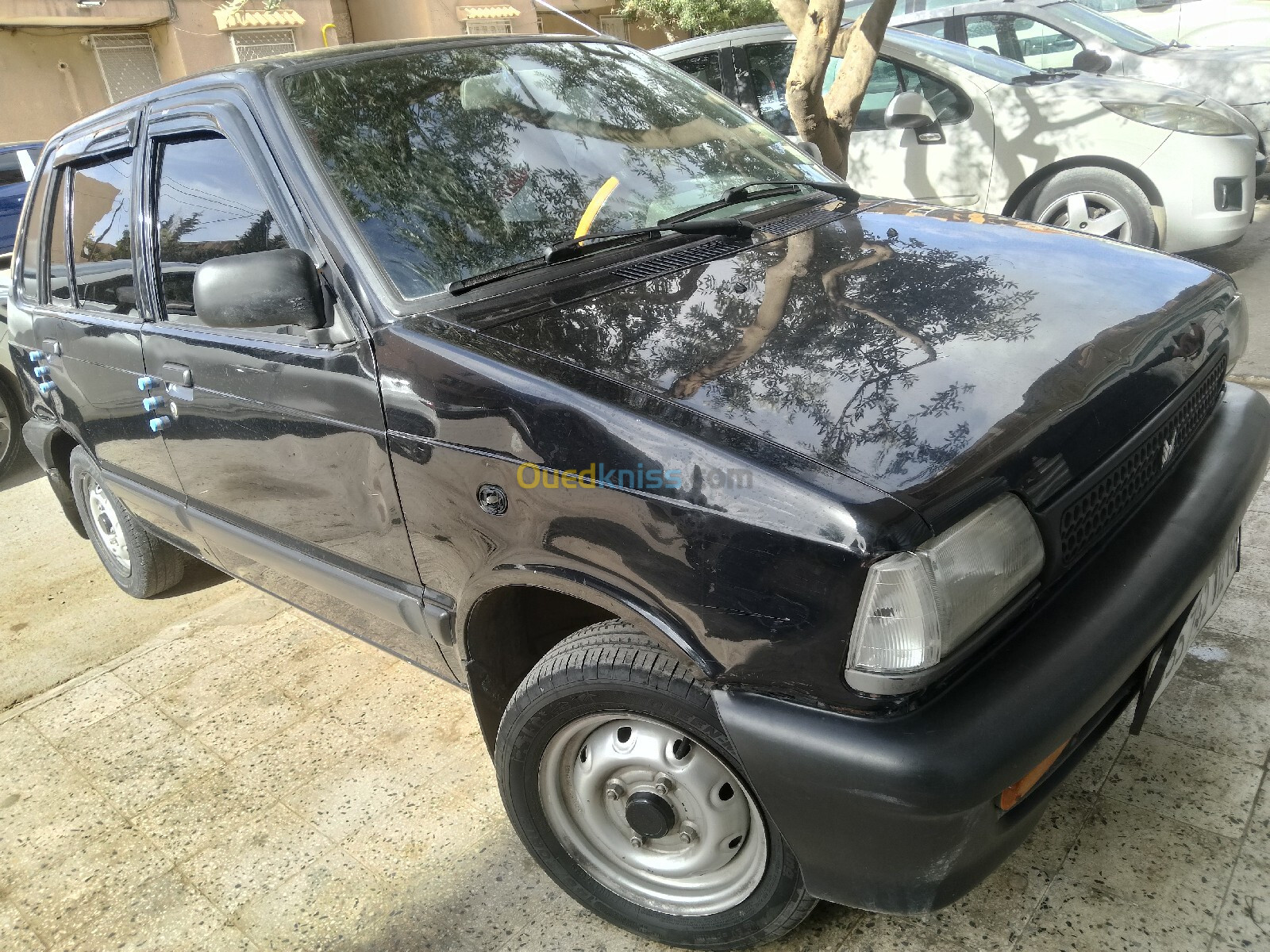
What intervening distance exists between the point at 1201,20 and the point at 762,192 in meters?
7.85

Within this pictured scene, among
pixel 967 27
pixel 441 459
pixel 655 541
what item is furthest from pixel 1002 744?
pixel 967 27

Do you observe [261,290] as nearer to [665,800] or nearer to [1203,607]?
[665,800]

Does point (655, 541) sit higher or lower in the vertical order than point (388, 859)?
higher

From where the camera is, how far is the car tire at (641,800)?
181 cm

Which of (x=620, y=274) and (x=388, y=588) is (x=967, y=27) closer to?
(x=620, y=274)

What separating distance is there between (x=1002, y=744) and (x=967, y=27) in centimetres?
741

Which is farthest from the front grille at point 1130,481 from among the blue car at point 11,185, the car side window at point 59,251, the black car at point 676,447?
the blue car at point 11,185

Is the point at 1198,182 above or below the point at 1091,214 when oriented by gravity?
above

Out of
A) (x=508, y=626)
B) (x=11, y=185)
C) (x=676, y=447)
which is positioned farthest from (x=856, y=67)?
(x=11, y=185)

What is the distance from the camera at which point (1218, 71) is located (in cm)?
A: 696

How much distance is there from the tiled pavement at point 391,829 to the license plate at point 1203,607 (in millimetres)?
391

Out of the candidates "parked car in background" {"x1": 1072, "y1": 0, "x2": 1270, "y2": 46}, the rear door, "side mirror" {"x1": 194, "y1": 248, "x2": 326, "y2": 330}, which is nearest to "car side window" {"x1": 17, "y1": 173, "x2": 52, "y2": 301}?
the rear door

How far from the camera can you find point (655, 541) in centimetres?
168

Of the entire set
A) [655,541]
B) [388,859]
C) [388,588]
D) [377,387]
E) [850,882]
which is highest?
[377,387]
